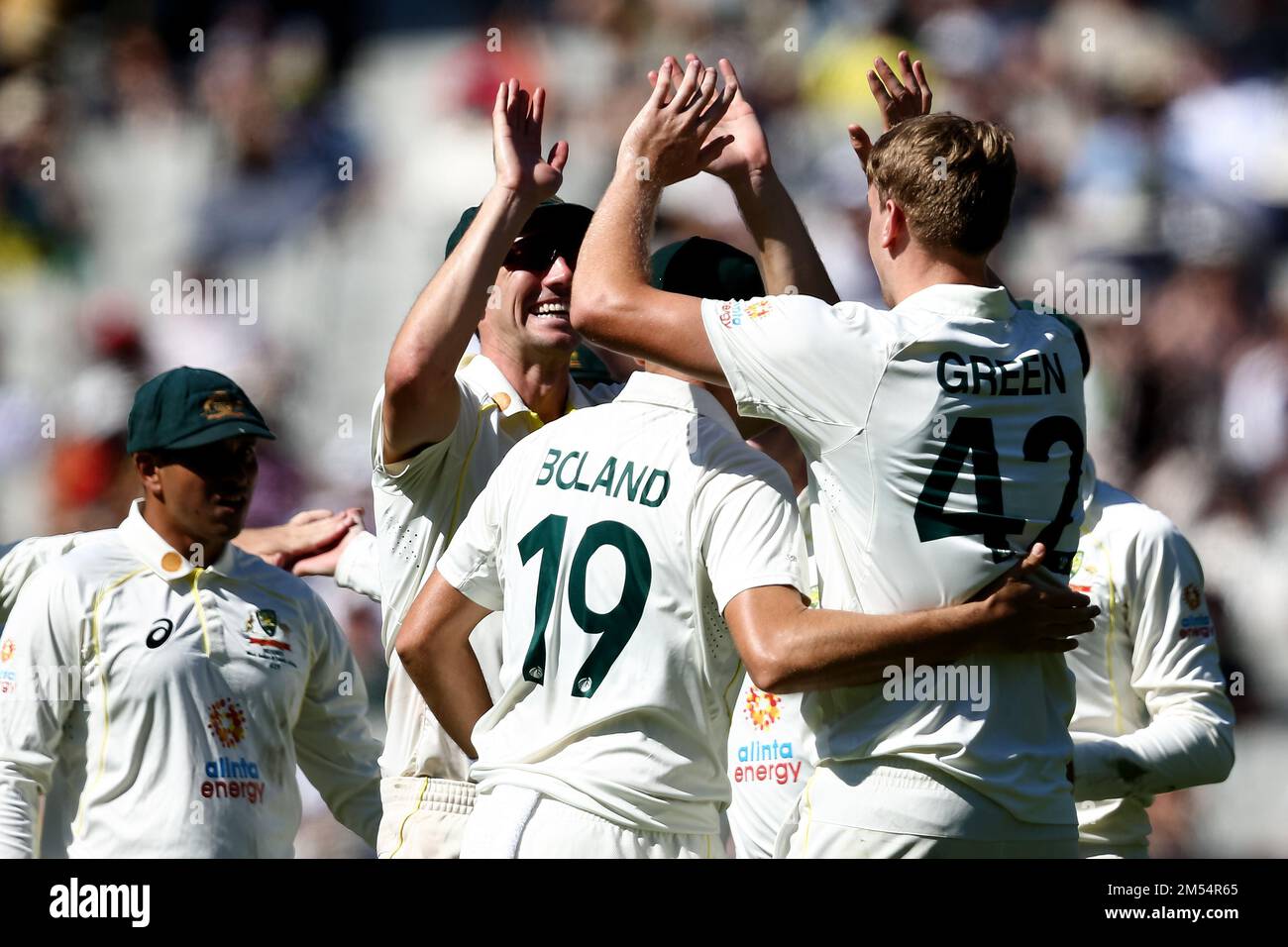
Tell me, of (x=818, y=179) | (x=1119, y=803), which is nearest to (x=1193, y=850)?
(x=1119, y=803)

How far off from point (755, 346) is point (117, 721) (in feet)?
6.86

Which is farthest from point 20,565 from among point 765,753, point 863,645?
point 863,645

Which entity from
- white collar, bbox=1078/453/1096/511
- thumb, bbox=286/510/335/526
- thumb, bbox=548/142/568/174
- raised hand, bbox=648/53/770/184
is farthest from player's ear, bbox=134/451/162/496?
white collar, bbox=1078/453/1096/511

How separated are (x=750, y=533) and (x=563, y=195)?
630cm

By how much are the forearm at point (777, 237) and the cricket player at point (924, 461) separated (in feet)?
1.67

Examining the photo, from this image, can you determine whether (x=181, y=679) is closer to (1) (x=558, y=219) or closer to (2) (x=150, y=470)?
(2) (x=150, y=470)

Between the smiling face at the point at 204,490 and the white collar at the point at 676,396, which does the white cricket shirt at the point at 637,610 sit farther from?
the smiling face at the point at 204,490

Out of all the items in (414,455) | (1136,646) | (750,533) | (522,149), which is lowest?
(1136,646)

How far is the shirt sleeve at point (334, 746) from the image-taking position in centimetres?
431

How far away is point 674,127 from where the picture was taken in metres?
2.99

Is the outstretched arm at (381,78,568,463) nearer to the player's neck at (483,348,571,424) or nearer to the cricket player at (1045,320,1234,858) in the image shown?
the player's neck at (483,348,571,424)

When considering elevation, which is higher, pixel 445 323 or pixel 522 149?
pixel 522 149

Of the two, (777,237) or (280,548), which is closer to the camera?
(777,237)

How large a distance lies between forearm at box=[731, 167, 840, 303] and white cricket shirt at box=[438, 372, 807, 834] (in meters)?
0.45
